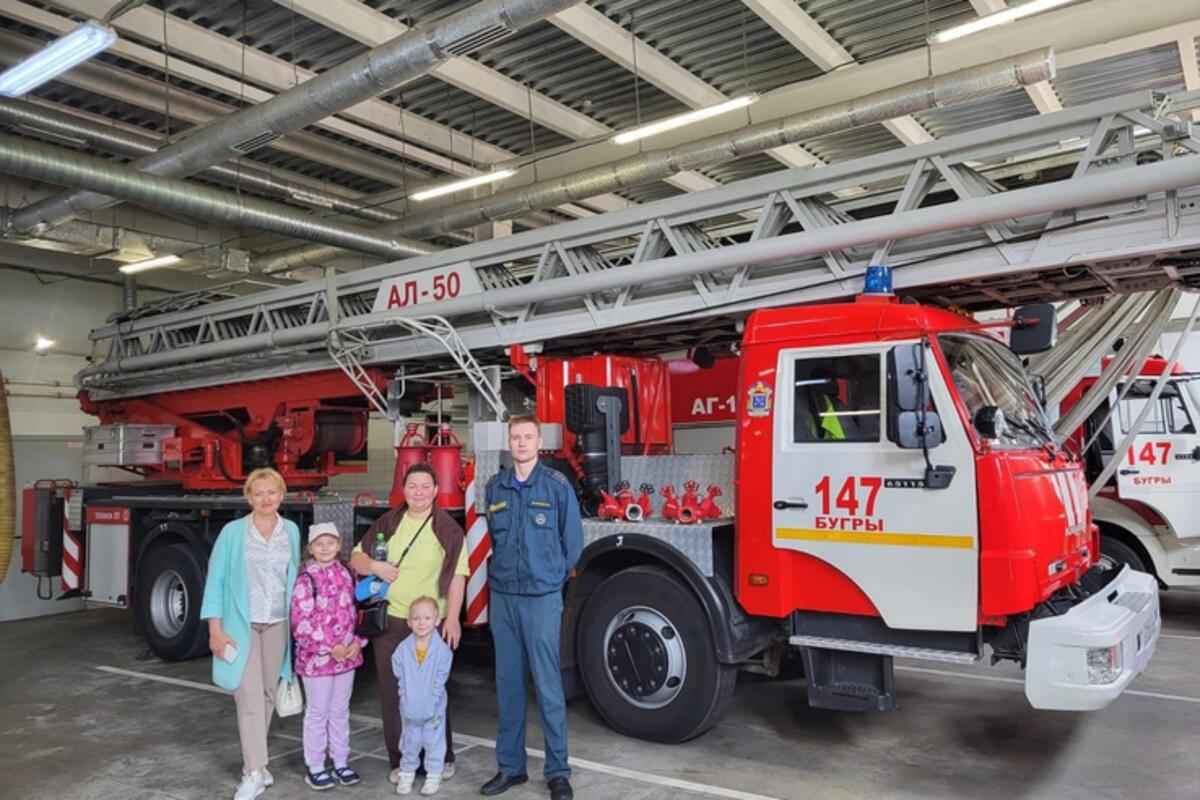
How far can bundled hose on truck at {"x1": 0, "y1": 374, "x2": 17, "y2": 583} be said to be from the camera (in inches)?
383

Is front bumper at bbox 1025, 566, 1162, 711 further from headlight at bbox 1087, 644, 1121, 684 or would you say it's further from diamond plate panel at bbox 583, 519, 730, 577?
diamond plate panel at bbox 583, 519, 730, 577

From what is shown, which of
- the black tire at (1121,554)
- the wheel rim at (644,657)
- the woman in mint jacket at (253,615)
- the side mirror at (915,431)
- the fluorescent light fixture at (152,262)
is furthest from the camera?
the fluorescent light fixture at (152,262)

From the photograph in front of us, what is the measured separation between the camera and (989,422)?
4008 millimetres

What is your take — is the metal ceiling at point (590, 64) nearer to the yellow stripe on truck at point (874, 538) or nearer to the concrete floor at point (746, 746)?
the yellow stripe on truck at point (874, 538)

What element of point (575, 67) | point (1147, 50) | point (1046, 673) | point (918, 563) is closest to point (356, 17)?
point (575, 67)

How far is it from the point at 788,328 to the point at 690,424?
15.9 feet

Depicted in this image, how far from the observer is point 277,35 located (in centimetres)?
805

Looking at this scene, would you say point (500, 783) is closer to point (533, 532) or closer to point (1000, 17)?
point (533, 532)

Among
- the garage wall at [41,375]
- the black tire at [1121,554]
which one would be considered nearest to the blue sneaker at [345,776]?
the black tire at [1121,554]

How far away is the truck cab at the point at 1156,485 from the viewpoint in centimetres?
771

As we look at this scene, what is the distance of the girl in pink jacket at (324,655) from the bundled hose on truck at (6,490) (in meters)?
7.41

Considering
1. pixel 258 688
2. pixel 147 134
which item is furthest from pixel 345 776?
pixel 147 134

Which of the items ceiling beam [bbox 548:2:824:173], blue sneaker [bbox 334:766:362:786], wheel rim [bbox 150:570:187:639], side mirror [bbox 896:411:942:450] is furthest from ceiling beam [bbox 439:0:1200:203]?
blue sneaker [bbox 334:766:362:786]

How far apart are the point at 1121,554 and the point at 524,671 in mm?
6529
